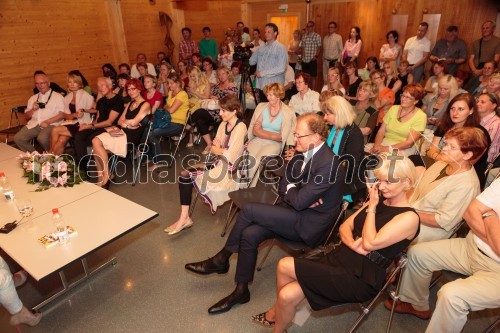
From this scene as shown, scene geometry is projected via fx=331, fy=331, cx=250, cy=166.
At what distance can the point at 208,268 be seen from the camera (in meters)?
2.52

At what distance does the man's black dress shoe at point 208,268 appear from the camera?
251 centimetres

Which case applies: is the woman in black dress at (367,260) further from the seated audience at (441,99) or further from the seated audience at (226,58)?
the seated audience at (226,58)

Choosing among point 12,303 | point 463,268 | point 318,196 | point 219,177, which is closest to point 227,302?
point 318,196

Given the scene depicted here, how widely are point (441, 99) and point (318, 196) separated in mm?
2562

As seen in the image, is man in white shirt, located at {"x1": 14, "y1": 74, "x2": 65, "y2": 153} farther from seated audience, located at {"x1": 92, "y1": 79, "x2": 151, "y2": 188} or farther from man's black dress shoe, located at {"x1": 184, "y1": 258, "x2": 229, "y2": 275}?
man's black dress shoe, located at {"x1": 184, "y1": 258, "x2": 229, "y2": 275}

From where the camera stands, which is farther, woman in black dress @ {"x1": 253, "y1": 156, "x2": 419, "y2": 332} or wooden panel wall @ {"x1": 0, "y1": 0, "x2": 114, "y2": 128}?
wooden panel wall @ {"x1": 0, "y1": 0, "x2": 114, "y2": 128}

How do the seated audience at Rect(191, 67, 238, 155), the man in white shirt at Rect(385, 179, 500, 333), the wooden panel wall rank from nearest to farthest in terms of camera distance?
the man in white shirt at Rect(385, 179, 500, 333)
the seated audience at Rect(191, 67, 238, 155)
the wooden panel wall

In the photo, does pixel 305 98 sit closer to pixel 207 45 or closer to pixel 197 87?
pixel 197 87

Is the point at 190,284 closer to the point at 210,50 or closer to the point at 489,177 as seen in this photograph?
the point at 489,177

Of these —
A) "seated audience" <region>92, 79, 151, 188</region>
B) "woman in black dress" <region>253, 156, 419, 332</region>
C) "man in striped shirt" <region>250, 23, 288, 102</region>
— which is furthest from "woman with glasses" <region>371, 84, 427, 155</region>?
"seated audience" <region>92, 79, 151, 188</region>

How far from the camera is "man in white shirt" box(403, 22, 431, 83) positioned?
5.97 m

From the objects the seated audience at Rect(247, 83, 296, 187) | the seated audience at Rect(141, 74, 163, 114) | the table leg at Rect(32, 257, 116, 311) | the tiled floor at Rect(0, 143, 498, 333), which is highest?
the seated audience at Rect(141, 74, 163, 114)

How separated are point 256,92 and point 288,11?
411cm

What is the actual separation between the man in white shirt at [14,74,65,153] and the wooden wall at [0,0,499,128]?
5.23ft
